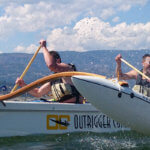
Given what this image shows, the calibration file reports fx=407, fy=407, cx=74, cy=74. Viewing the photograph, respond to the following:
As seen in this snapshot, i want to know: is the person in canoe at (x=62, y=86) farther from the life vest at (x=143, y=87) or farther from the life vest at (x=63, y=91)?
the life vest at (x=143, y=87)

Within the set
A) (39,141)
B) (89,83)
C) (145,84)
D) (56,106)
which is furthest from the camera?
(145,84)

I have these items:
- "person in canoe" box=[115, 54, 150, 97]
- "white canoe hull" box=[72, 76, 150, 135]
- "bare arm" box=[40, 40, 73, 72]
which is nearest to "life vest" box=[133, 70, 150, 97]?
"person in canoe" box=[115, 54, 150, 97]

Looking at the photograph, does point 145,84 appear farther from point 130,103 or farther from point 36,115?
point 36,115

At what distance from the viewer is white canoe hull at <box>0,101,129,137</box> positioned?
7.65 metres

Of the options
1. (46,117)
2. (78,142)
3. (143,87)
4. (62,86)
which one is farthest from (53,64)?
(143,87)

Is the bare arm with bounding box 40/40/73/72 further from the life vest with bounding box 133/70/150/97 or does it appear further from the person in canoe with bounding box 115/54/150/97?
the life vest with bounding box 133/70/150/97

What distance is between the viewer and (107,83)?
7023 millimetres

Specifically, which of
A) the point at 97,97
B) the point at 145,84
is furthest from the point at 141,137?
the point at 97,97

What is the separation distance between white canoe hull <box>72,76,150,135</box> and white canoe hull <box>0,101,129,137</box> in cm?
113

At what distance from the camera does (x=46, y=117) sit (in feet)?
26.1

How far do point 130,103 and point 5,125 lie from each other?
7.77ft

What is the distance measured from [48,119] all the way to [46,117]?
0.06 m

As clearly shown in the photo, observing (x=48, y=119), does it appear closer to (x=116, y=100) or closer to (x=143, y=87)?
(x=116, y=100)

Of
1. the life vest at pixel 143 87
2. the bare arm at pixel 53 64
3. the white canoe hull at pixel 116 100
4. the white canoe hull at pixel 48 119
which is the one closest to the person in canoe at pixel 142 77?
the life vest at pixel 143 87
